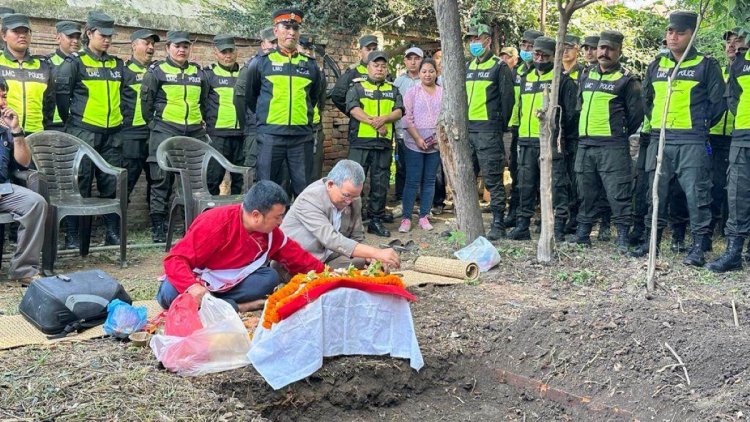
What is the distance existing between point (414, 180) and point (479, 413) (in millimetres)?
5313

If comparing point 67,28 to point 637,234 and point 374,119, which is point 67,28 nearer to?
point 374,119

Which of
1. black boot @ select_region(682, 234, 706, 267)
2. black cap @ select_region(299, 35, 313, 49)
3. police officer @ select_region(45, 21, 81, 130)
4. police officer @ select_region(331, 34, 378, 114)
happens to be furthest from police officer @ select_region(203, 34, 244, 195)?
black boot @ select_region(682, 234, 706, 267)

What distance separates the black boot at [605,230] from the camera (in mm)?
9266

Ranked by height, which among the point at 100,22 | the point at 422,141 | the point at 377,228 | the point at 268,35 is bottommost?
the point at 377,228

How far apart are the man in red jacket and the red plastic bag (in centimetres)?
→ 8

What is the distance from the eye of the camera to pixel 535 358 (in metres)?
5.40

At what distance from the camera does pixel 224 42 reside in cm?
942

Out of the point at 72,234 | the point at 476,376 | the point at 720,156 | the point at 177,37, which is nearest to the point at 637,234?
the point at 720,156

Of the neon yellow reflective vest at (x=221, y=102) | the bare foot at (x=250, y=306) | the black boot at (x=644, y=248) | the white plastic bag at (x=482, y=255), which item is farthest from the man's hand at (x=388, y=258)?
the neon yellow reflective vest at (x=221, y=102)

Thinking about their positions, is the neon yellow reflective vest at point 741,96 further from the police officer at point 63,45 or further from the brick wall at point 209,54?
the police officer at point 63,45

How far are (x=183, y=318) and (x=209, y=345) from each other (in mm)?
244

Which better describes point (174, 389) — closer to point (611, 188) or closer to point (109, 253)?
point (109, 253)

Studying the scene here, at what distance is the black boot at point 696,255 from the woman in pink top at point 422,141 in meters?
3.11

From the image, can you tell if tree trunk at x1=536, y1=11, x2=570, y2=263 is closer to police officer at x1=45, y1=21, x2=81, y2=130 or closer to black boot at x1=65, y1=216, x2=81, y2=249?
black boot at x1=65, y1=216, x2=81, y2=249
